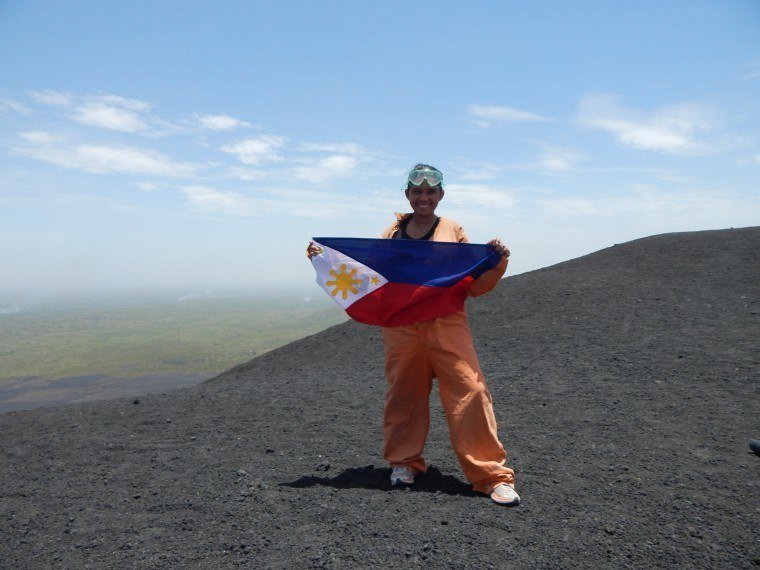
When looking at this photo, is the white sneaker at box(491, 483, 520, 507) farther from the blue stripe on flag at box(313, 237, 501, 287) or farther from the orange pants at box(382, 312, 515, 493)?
the blue stripe on flag at box(313, 237, 501, 287)

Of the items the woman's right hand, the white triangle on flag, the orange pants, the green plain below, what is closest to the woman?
the orange pants

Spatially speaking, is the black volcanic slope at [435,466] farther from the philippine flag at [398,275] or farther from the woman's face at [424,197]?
the woman's face at [424,197]

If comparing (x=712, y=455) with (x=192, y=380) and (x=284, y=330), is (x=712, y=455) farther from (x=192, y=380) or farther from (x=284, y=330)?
(x=284, y=330)

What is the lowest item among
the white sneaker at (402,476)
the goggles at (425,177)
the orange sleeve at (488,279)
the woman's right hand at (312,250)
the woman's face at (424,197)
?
the white sneaker at (402,476)


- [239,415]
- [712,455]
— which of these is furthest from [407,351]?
[239,415]

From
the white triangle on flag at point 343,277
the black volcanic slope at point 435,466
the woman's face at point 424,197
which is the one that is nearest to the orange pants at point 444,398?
the black volcanic slope at point 435,466
